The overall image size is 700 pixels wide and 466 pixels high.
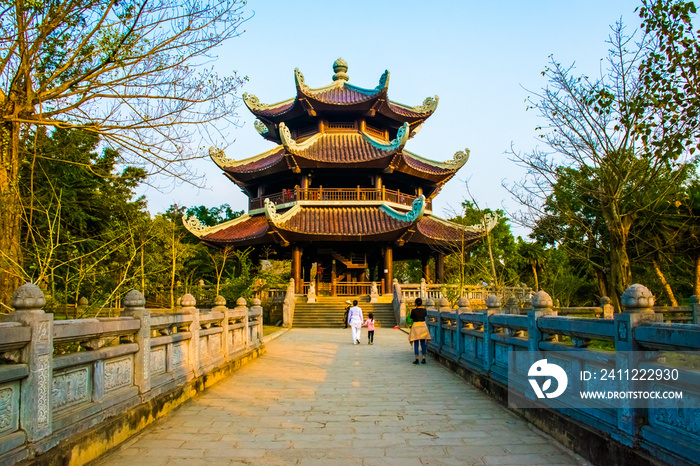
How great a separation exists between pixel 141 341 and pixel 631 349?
187 inches

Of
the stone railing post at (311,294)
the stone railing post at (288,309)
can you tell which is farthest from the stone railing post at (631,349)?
the stone railing post at (311,294)

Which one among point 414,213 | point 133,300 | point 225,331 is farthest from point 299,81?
point 133,300

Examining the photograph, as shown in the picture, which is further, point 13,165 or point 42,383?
point 13,165

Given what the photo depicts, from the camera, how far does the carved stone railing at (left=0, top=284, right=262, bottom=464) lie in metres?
3.57

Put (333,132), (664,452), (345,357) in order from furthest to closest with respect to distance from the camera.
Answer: (333,132)
(345,357)
(664,452)

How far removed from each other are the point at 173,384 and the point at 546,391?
4.45 metres

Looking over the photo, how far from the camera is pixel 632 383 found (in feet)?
12.6

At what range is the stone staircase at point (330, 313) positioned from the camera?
22.9m

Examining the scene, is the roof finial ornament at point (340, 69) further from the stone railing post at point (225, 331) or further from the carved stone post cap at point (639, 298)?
the carved stone post cap at point (639, 298)

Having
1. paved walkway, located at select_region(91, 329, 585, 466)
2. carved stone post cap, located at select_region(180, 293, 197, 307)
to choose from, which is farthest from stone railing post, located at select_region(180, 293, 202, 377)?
paved walkway, located at select_region(91, 329, 585, 466)

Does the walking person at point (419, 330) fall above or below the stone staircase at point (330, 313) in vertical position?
above

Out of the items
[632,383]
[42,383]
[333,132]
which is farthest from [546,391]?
[333,132]

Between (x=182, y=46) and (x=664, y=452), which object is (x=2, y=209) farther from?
(x=664, y=452)

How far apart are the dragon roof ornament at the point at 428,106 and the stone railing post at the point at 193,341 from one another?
79.2ft
